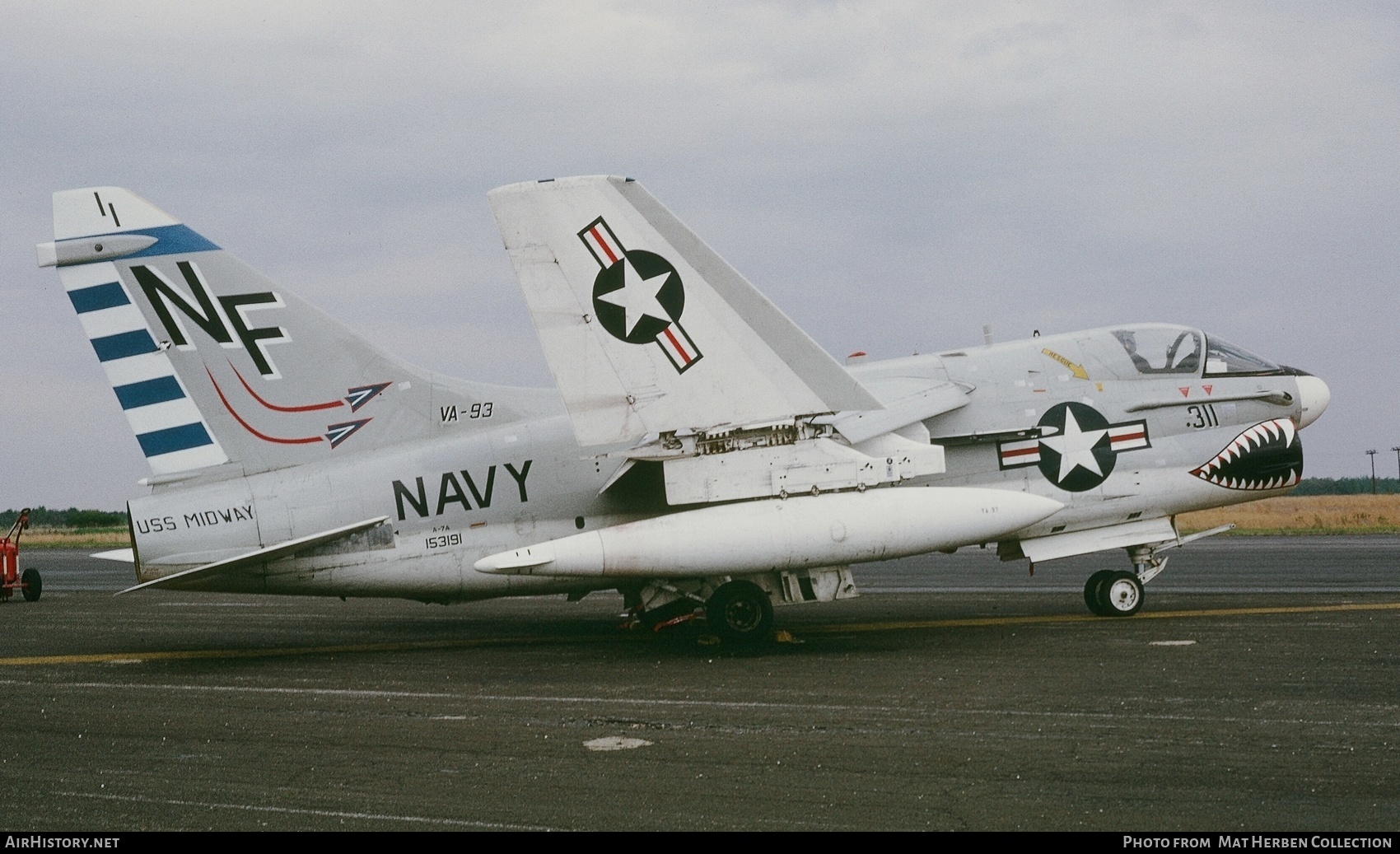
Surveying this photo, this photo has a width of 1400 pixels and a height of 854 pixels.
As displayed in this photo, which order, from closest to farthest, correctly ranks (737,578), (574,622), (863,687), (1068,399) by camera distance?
1. (863,687)
2. (737,578)
3. (1068,399)
4. (574,622)

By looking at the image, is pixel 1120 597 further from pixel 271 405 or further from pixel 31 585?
pixel 31 585

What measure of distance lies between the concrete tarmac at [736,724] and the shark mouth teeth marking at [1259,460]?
1706 millimetres

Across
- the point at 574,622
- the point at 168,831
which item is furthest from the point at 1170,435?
the point at 168,831

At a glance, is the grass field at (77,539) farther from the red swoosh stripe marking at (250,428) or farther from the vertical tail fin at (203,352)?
the red swoosh stripe marking at (250,428)

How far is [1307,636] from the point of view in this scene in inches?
525

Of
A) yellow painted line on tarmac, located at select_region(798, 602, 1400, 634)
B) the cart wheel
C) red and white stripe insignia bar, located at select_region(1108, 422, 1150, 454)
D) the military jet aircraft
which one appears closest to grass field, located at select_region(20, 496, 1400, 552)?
yellow painted line on tarmac, located at select_region(798, 602, 1400, 634)

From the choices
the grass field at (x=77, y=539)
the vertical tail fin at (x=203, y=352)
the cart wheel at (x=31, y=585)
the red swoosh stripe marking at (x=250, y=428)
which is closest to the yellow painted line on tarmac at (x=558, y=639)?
the vertical tail fin at (x=203, y=352)

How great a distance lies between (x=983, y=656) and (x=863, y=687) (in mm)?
2251

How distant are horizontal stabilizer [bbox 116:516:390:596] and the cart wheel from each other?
12924mm

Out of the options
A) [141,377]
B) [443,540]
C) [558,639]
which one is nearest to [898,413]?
[558,639]

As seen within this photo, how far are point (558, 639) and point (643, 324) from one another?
4.57m

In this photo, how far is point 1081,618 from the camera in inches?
620

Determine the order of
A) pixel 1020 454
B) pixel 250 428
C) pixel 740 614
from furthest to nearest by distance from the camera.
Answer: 1. pixel 1020 454
2. pixel 250 428
3. pixel 740 614
